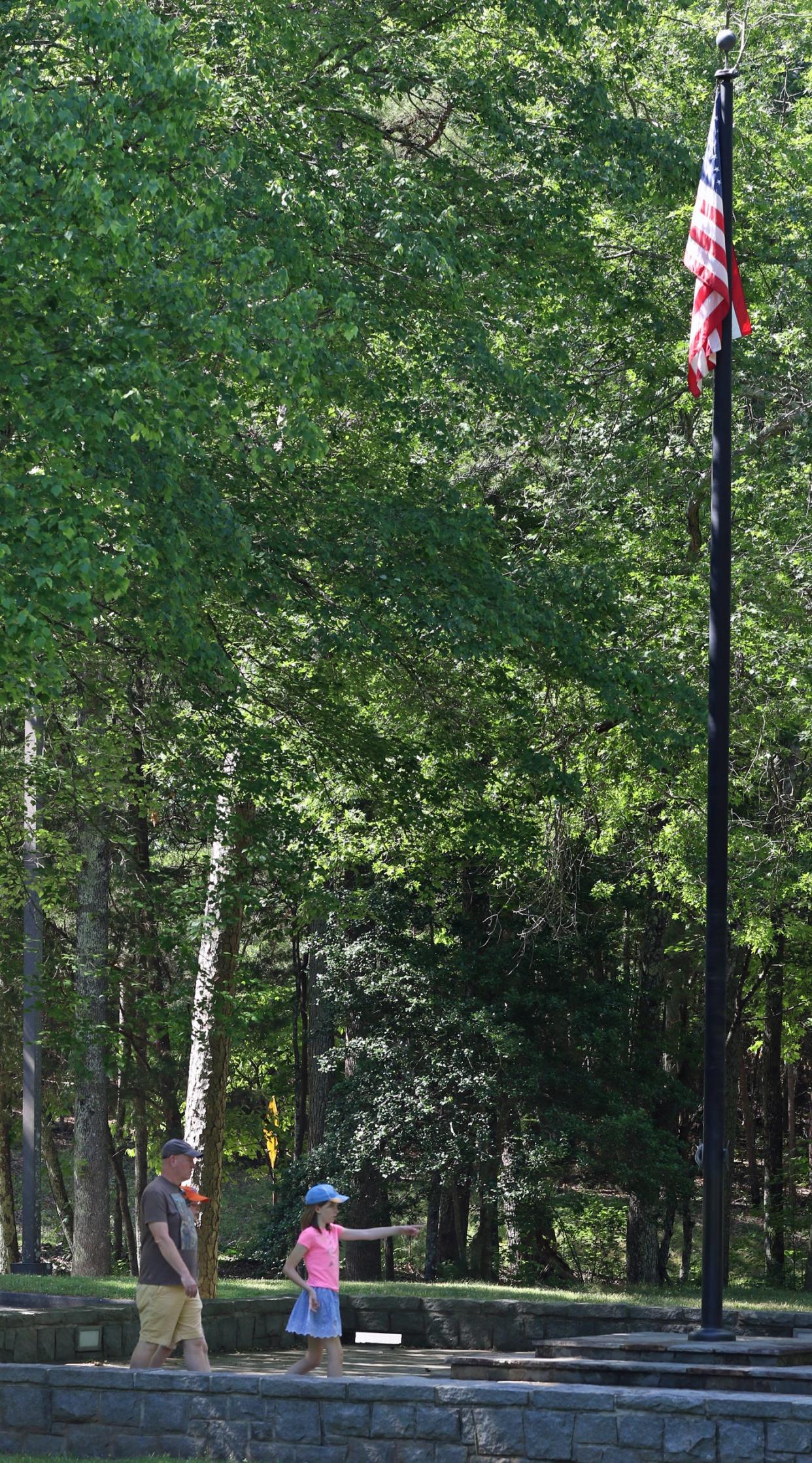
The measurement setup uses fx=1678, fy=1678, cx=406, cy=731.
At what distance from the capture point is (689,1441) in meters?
7.42

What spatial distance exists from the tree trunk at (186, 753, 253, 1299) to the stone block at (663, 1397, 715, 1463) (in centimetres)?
830

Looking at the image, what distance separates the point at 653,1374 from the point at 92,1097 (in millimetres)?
15741

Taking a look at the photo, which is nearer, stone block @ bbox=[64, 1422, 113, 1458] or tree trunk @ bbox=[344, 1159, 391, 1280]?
stone block @ bbox=[64, 1422, 113, 1458]

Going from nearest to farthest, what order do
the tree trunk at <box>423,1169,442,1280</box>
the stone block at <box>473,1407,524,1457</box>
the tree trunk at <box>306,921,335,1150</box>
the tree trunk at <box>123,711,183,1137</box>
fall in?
the stone block at <box>473,1407,524,1457</box>, the tree trunk at <box>123,711,183,1137</box>, the tree trunk at <box>306,921,335,1150</box>, the tree trunk at <box>423,1169,442,1280</box>

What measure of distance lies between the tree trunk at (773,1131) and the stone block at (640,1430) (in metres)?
21.6

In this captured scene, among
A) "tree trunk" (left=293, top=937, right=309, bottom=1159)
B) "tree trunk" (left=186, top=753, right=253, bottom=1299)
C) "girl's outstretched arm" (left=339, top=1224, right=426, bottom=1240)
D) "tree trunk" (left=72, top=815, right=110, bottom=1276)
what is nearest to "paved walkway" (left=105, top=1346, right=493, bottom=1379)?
"tree trunk" (left=186, top=753, right=253, bottom=1299)

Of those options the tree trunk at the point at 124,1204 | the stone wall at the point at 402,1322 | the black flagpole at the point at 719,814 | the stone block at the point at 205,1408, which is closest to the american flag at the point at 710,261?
the black flagpole at the point at 719,814

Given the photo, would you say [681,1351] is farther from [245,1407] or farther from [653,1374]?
[245,1407]

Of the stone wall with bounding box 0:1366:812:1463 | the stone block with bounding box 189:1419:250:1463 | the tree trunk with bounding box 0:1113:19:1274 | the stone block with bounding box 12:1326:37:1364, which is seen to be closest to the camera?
the stone wall with bounding box 0:1366:812:1463

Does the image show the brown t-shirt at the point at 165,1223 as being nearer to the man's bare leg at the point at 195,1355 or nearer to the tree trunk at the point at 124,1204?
the man's bare leg at the point at 195,1355

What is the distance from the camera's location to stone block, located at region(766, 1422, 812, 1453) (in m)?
7.31

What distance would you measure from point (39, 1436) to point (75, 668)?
7095mm

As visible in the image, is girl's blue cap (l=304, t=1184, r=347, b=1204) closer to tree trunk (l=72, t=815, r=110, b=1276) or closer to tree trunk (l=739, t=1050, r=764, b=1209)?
tree trunk (l=72, t=815, r=110, b=1276)

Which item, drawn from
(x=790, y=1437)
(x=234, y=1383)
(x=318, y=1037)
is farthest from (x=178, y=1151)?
(x=318, y=1037)
